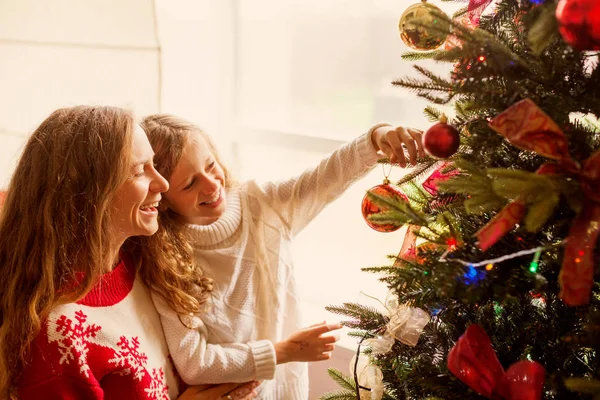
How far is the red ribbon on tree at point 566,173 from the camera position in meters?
0.67

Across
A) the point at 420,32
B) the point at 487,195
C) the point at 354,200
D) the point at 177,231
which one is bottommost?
the point at 354,200

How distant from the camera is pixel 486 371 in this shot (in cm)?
80

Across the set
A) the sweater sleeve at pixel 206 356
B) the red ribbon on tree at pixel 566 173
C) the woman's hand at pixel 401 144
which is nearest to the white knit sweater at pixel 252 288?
the sweater sleeve at pixel 206 356

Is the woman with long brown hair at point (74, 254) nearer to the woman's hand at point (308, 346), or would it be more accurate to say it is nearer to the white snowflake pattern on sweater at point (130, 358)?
the white snowflake pattern on sweater at point (130, 358)

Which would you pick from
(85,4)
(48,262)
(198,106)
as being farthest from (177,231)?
(85,4)

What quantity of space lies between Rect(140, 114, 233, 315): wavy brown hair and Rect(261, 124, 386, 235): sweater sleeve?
22 centimetres

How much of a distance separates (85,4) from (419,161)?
139cm

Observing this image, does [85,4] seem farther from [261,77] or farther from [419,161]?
[419,161]

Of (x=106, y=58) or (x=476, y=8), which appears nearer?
(x=476, y=8)

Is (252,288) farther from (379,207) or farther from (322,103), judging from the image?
(322,103)

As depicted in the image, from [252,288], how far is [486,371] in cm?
71

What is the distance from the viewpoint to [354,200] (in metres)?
2.03

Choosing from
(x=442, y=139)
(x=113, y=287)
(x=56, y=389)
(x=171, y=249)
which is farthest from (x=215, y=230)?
(x=442, y=139)

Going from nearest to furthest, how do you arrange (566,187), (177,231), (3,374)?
(566,187), (3,374), (177,231)
